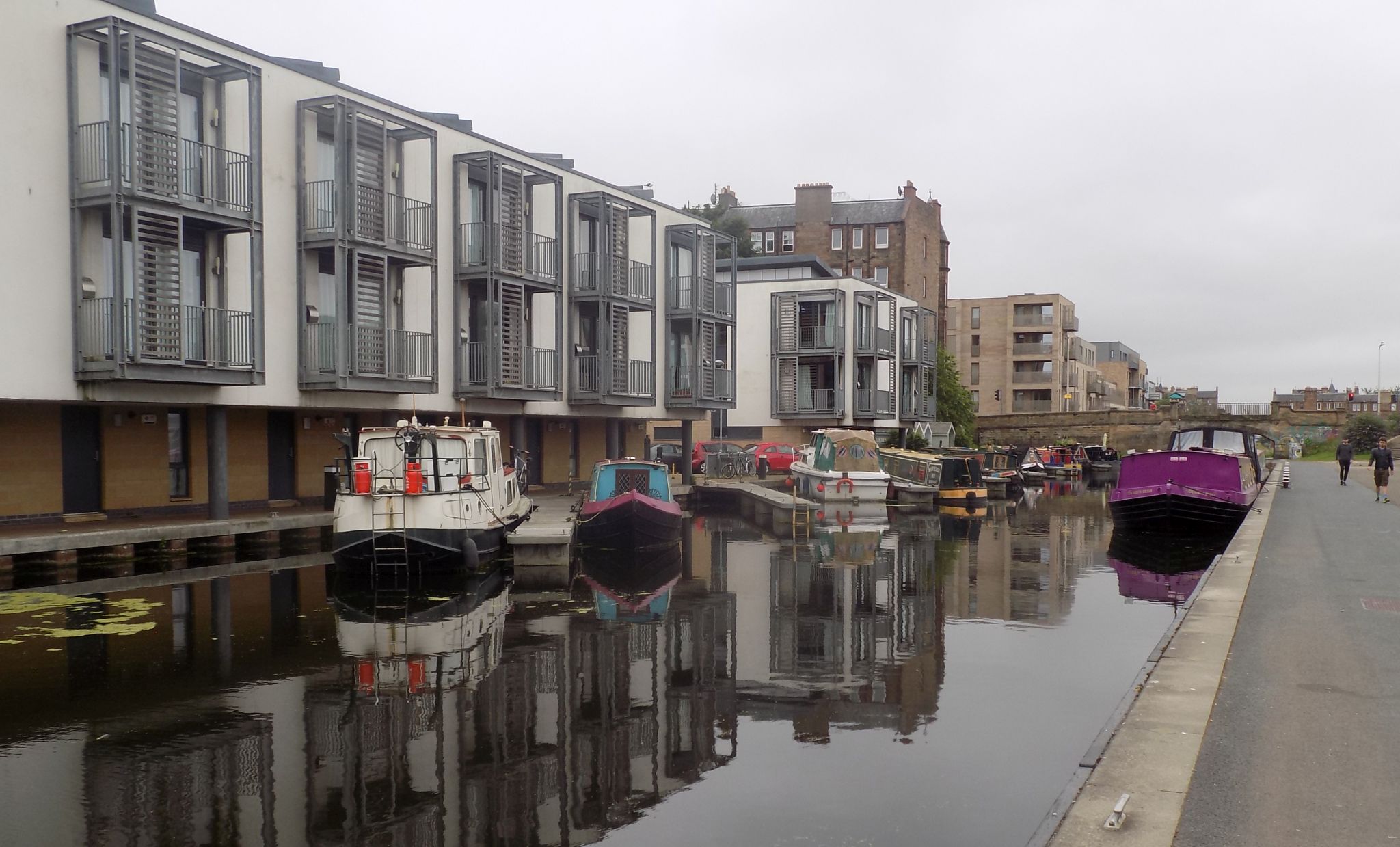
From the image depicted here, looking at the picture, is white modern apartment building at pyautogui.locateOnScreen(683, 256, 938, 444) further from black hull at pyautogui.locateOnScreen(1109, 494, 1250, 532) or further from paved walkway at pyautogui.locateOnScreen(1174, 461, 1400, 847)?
paved walkway at pyautogui.locateOnScreen(1174, 461, 1400, 847)

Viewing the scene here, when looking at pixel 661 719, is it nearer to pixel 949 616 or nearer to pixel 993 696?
pixel 993 696

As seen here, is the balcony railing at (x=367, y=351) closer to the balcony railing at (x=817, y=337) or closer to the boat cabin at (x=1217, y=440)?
the boat cabin at (x=1217, y=440)

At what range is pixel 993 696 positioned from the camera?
36.4ft

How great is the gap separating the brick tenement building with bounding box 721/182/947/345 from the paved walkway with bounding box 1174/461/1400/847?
5866 centimetres

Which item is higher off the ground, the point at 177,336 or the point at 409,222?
the point at 409,222

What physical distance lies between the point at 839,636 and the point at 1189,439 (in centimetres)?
2478

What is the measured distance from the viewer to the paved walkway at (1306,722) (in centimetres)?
610

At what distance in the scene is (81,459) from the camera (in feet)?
70.8

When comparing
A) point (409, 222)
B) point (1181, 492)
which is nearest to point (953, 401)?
point (1181, 492)

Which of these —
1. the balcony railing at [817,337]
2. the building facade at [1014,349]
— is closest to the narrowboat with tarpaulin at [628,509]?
the balcony railing at [817,337]

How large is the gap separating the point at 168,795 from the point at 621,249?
2868 centimetres

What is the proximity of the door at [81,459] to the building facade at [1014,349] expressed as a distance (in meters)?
79.9

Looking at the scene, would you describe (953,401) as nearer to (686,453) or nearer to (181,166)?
(686,453)

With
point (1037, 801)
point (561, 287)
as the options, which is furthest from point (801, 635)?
point (561, 287)
